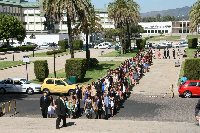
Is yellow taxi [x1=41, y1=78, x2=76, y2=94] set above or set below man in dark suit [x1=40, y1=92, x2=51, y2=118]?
below

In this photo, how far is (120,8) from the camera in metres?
74.1

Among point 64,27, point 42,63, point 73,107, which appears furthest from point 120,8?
point 64,27

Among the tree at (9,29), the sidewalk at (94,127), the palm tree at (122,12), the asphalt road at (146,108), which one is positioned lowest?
the asphalt road at (146,108)

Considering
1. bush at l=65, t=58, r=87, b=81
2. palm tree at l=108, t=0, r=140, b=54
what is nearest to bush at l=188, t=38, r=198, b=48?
palm tree at l=108, t=0, r=140, b=54

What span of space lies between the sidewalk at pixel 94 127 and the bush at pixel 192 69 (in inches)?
721

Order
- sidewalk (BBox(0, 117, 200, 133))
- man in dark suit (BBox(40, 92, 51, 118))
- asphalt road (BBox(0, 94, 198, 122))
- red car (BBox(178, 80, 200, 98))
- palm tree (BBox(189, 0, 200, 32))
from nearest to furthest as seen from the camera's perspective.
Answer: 1. sidewalk (BBox(0, 117, 200, 133))
2. man in dark suit (BBox(40, 92, 51, 118))
3. asphalt road (BBox(0, 94, 198, 122))
4. red car (BBox(178, 80, 200, 98))
5. palm tree (BBox(189, 0, 200, 32))

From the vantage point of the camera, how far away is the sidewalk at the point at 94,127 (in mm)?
18891

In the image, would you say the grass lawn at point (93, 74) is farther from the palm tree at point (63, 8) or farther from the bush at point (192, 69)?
the bush at point (192, 69)

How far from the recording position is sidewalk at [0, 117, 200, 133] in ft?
62.0

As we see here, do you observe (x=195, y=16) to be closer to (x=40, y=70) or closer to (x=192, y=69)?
(x=192, y=69)

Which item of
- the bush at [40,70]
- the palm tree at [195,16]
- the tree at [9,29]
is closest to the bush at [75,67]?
the bush at [40,70]

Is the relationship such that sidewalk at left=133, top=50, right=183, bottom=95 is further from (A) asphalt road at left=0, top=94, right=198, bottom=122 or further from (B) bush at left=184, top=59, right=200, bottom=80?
(A) asphalt road at left=0, top=94, right=198, bottom=122

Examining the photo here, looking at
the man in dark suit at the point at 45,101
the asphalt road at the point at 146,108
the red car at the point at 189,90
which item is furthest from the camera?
the red car at the point at 189,90

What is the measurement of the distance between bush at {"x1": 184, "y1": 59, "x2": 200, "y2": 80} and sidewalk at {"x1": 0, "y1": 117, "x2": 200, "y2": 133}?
18.3 m
